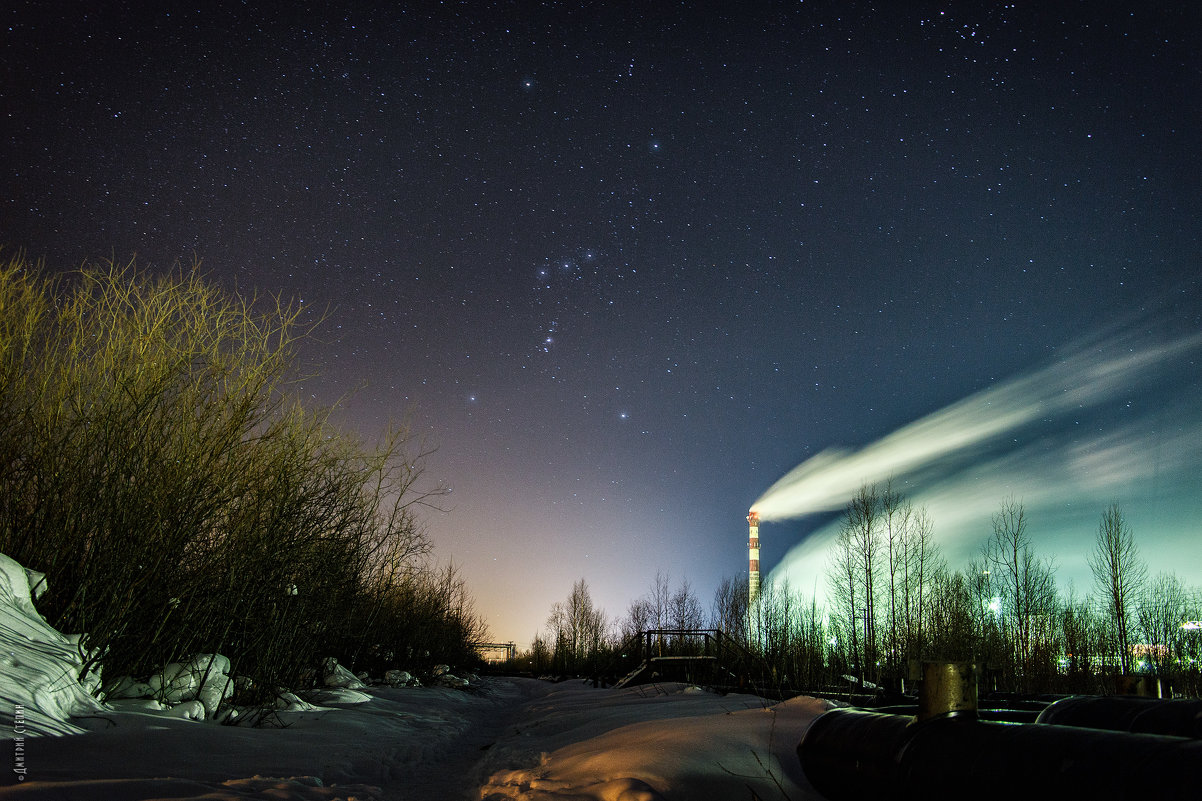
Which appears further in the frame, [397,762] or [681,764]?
[397,762]

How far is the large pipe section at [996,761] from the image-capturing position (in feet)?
6.30

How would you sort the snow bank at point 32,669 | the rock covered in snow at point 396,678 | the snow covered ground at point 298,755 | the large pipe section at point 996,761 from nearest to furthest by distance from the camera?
the large pipe section at point 996,761, the snow covered ground at point 298,755, the snow bank at point 32,669, the rock covered in snow at point 396,678

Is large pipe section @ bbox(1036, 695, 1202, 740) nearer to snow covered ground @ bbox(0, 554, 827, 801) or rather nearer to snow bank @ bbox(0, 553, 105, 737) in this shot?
snow covered ground @ bbox(0, 554, 827, 801)

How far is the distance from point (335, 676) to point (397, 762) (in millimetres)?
4790

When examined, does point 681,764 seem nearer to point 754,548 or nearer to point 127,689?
point 127,689

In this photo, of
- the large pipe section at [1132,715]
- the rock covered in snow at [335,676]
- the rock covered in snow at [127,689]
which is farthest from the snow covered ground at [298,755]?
the rock covered in snow at [335,676]

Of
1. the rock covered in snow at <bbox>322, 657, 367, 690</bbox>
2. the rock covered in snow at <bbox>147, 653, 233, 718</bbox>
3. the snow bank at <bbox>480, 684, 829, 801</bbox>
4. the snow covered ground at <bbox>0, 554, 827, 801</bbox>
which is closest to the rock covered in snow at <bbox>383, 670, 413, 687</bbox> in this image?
the rock covered in snow at <bbox>322, 657, 367, 690</bbox>

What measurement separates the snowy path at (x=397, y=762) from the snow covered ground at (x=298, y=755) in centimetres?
1

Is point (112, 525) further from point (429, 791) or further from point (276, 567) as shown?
point (429, 791)

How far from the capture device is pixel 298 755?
206 inches

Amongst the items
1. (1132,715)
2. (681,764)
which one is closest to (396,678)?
(681,764)

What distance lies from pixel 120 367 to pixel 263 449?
1.35m

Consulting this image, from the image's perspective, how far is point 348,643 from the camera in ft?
39.9

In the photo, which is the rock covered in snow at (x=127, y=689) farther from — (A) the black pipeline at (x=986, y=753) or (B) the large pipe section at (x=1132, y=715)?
(B) the large pipe section at (x=1132, y=715)
